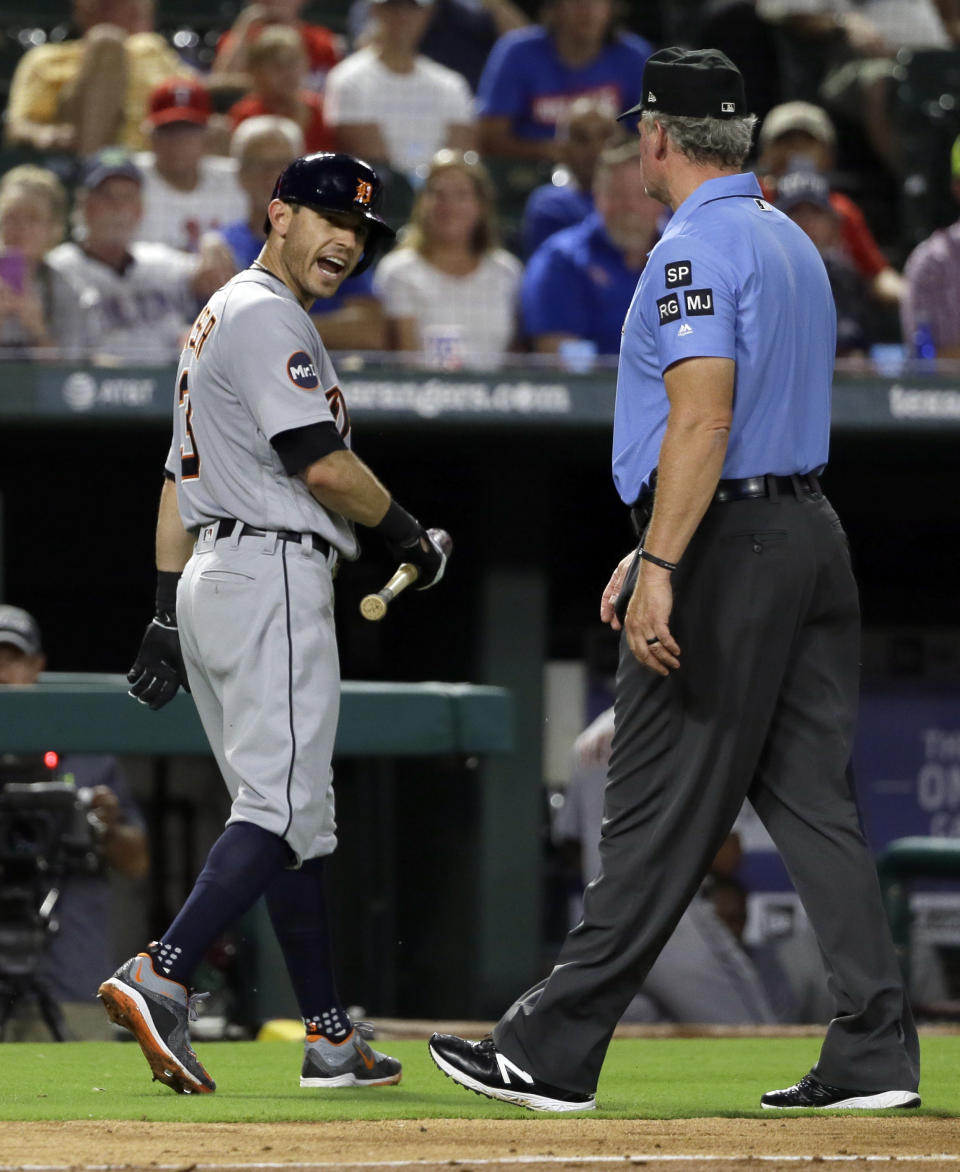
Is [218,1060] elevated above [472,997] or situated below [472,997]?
above

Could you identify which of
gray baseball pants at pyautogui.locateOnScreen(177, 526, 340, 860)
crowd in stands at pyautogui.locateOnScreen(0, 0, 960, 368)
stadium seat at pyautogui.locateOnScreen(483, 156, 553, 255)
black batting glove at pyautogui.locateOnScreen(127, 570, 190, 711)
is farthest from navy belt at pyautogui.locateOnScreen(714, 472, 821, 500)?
stadium seat at pyautogui.locateOnScreen(483, 156, 553, 255)

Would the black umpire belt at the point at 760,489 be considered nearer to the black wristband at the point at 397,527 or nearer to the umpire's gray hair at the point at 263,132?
the black wristband at the point at 397,527

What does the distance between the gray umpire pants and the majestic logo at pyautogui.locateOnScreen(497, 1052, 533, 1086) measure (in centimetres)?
1

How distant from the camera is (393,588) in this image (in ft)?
11.9

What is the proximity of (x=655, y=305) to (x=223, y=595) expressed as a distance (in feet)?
2.98

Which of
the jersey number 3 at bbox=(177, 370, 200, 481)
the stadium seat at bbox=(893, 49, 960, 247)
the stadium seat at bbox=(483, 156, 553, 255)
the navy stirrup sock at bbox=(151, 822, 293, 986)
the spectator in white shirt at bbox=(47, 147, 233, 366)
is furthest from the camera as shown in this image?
the stadium seat at bbox=(893, 49, 960, 247)

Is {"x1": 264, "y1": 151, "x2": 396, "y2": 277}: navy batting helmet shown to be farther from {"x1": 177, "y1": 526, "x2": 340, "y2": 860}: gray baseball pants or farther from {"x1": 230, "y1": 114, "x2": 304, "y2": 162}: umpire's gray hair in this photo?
{"x1": 230, "y1": 114, "x2": 304, "y2": 162}: umpire's gray hair

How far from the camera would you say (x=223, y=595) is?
11.6 ft

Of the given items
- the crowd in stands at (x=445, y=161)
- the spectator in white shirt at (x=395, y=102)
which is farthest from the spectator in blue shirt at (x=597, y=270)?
the spectator in white shirt at (x=395, y=102)

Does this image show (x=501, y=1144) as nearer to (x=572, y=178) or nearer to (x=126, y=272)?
(x=126, y=272)

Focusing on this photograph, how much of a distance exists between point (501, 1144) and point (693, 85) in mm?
1673

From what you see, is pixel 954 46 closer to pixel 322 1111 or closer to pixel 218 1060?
pixel 218 1060

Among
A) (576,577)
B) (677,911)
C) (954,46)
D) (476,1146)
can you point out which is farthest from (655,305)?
(954,46)

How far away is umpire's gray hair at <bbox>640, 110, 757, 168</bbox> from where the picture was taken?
3.33 meters
